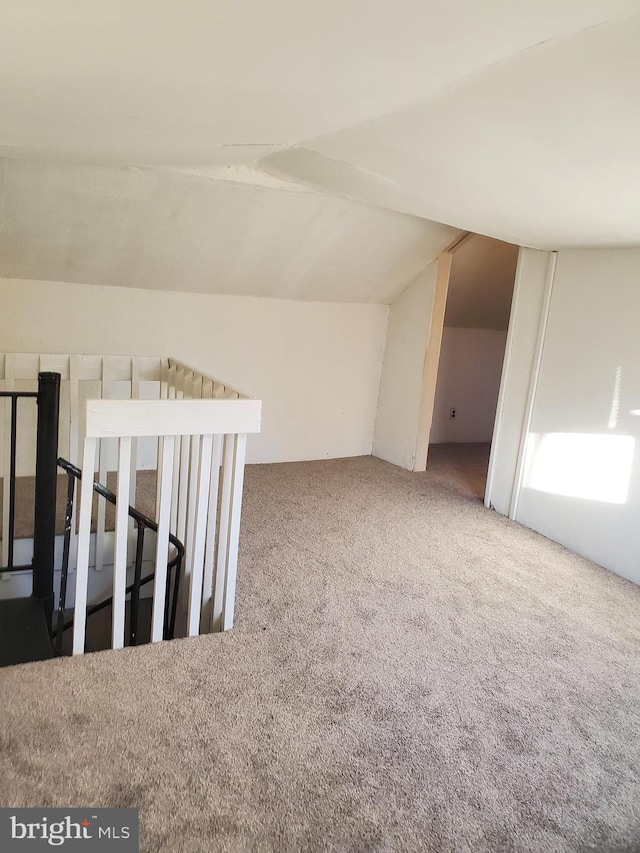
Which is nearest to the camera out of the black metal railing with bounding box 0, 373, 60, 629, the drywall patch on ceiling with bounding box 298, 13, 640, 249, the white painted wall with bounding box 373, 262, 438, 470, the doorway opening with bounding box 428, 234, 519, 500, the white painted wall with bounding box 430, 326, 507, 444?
the drywall patch on ceiling with bounding box 298, 13, 640, 249

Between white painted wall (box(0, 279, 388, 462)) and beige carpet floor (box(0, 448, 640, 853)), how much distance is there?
1.73m

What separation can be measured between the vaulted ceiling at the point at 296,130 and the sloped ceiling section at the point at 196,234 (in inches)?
0.5

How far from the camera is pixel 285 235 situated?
11.8ft

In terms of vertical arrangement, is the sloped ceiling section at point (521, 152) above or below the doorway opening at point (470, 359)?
above

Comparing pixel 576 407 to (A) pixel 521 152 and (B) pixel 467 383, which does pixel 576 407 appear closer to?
(A) pixel 521 152

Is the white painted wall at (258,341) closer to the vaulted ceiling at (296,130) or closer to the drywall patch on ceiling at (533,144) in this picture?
the vaulted ceiling at (296,130)

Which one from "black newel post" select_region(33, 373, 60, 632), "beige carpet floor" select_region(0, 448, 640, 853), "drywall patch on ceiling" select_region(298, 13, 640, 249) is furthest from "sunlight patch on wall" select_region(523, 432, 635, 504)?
"black newel post" select_region(33, 373, 60, 632)

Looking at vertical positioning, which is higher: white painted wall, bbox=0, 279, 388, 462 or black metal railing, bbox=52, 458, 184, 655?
white painted wall, bbox=0, 279, 388, 462

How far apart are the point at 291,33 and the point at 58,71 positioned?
1.90ft

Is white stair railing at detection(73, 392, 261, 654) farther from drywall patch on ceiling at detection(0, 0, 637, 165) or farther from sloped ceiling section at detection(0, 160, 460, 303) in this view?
sloped ceiling section at detection(0, 160, 460, 303)

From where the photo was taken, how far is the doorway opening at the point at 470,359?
4496 mm

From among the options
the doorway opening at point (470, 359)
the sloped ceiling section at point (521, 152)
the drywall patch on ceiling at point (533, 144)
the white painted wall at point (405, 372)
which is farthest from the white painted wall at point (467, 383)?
the drywall patch on ceiling at point (533, 144)

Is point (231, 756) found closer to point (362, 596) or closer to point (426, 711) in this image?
point (426, 711)

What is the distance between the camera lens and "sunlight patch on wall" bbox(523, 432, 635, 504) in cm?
299
